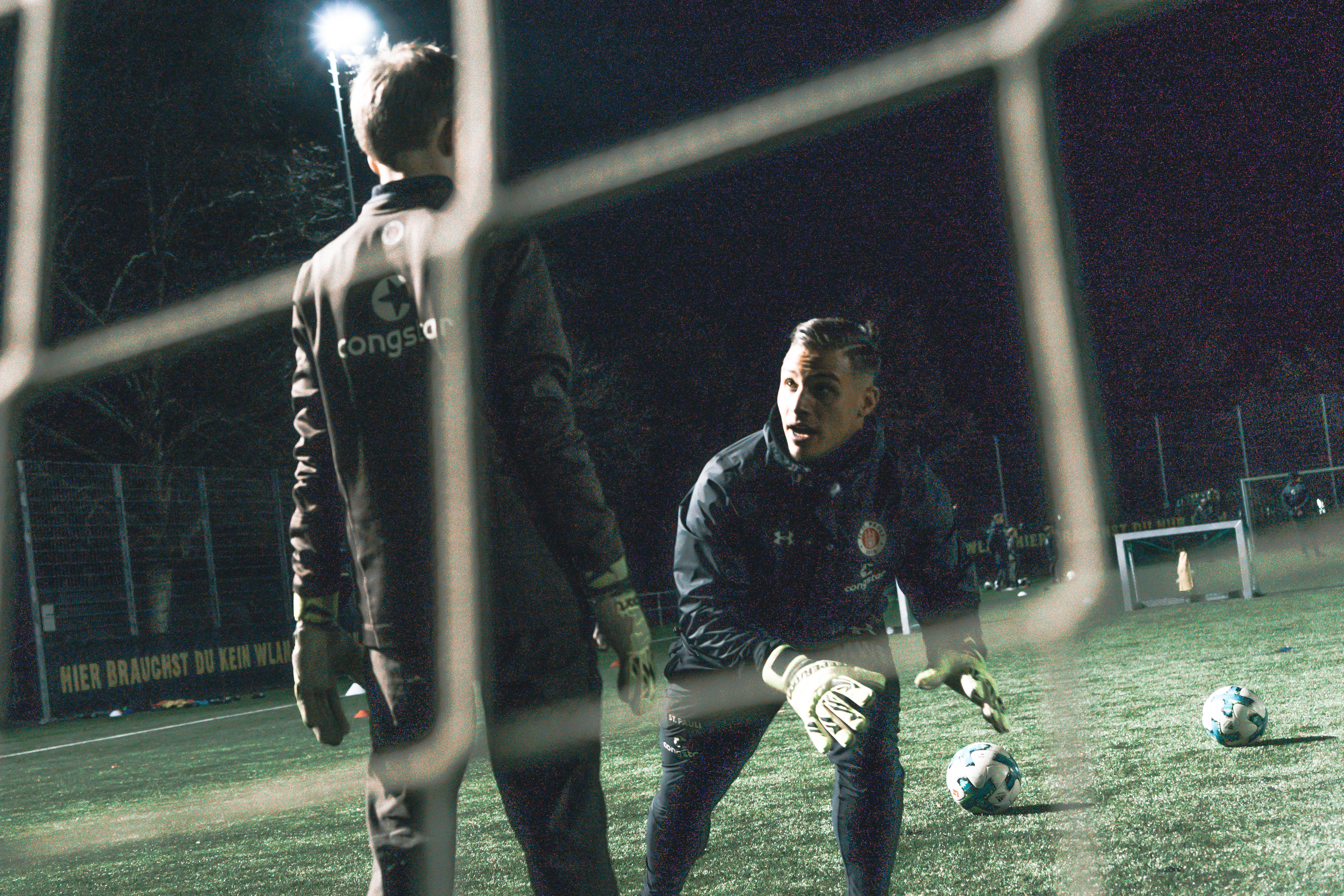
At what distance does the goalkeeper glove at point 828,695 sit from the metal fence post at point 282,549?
45.0 feet

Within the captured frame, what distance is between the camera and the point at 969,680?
103 inches

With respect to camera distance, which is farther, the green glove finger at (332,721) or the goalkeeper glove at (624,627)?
the green glove finger at (332,721)

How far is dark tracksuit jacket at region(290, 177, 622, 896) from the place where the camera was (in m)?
2.01

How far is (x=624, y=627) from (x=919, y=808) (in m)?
2.45

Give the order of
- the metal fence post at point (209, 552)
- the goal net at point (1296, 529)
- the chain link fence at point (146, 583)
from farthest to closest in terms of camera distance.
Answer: the goal net at point (1296, 529), the metal fence post at point (209, 552), the chain link fence at point (146, 583)

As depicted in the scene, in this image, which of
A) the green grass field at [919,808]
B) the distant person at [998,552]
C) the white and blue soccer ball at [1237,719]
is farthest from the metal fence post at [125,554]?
the distant person at [998,552]

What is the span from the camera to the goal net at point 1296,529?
14562mm

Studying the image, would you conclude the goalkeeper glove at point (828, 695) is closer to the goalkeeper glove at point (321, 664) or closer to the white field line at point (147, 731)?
the goalkeeper glove at point (321, 664)

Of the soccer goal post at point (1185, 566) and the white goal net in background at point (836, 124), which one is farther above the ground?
the white goal net in background at point (836, 124)

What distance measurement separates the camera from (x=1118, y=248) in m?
32.3

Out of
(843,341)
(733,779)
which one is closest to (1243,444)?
(843,341)

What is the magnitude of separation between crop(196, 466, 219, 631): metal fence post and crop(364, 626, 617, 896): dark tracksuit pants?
13160mm

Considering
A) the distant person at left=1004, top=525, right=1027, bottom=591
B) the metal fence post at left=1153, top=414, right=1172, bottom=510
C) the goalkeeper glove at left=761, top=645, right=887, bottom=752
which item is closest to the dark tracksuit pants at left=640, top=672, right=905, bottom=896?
the goalkeeper glove at left=761, top=645, right=887, bottom=752

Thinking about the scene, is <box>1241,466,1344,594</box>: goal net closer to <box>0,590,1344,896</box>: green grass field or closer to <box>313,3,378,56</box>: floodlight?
<box>0,590,1344,896</box>: green grass field
